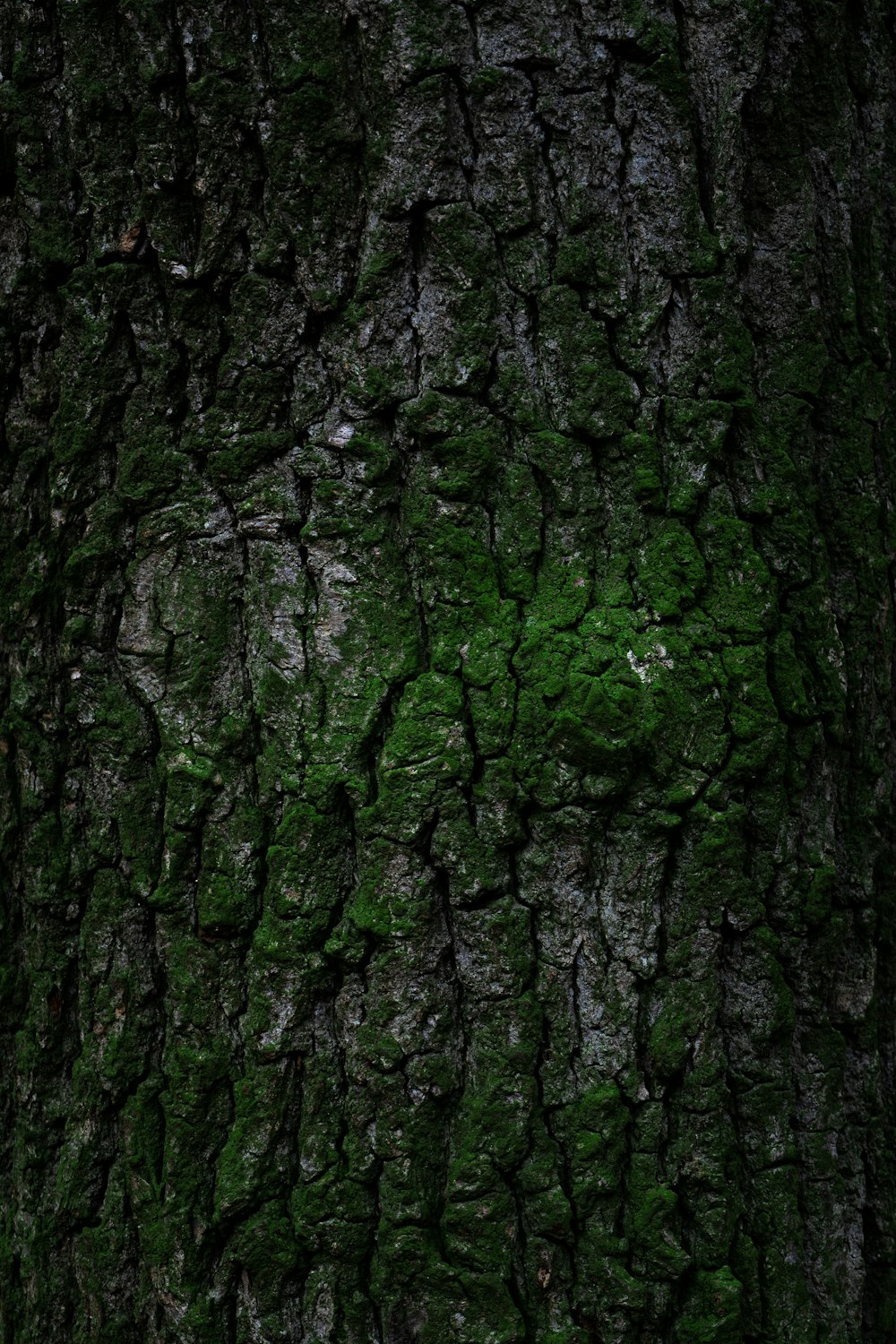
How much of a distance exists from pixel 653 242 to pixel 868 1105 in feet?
4.79

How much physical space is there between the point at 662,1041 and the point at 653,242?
121 centimetres

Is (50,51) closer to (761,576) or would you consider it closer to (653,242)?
(653,242)

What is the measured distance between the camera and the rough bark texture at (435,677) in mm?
1366

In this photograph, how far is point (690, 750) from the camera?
139cm

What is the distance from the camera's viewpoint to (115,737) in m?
1.48

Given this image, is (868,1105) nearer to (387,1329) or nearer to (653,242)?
(387,1329)

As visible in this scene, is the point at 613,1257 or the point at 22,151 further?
the point at 22,151

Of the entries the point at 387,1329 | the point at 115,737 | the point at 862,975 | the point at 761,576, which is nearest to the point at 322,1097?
the point at 387,1329

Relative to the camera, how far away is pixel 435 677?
1.38m

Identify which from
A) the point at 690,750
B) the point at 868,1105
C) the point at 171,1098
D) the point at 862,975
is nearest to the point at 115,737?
the point at 171,1098

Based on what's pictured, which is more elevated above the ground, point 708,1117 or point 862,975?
point 862,975

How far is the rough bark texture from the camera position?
1.37 metres

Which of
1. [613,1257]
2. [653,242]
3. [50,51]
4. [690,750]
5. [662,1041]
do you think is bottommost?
[613,1257]

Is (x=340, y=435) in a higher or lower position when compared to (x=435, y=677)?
higher
